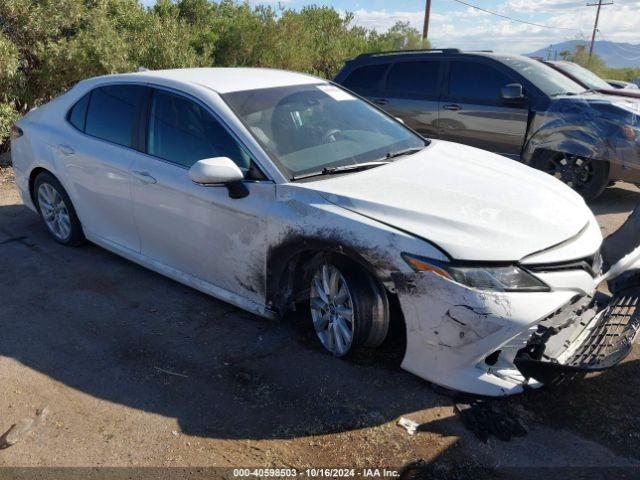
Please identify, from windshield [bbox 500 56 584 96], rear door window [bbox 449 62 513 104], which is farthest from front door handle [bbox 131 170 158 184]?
windshield [bbox 500 56 584 96]

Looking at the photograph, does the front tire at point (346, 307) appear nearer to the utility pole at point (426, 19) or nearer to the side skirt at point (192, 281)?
the side skirt at point (192, 281)

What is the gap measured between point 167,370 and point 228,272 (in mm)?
740

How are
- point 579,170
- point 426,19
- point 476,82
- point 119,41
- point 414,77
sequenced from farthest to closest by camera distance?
point 426,19 < point 119,41 < point 414,77 < point 476,82 < point 579,170

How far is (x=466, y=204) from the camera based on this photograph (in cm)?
327

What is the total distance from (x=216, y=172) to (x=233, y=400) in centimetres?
132

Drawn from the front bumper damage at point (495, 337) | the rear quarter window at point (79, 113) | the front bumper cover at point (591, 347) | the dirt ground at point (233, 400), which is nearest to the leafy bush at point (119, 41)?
the rear quarter window at point (79, 113)

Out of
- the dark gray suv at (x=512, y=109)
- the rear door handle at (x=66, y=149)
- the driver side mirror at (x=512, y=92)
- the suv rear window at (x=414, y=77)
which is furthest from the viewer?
the suv rear window at (x=414, y=77)

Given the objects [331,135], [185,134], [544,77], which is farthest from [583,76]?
[185,134]

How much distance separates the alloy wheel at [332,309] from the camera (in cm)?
342

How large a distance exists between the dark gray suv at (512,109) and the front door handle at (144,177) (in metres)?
4.79

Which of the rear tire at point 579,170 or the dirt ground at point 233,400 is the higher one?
the rear tire at point 579,170

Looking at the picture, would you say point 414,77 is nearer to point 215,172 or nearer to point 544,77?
point 544,77

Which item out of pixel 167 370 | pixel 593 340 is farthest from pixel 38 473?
pixel 593 340

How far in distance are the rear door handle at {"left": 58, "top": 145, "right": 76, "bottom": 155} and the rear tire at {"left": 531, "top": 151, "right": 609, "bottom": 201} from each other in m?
5.18
